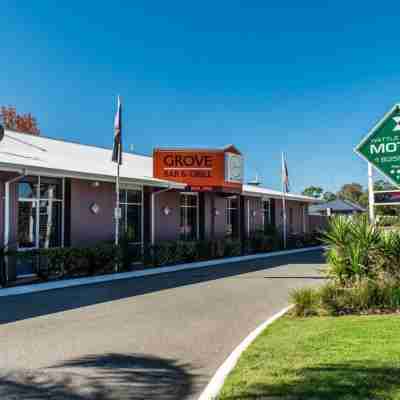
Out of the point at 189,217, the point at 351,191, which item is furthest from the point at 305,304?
the point at 351,191

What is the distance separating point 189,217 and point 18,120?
2623 cm

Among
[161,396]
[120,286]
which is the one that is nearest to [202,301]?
[120,286]

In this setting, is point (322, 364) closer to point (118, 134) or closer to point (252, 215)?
point (118, 134)

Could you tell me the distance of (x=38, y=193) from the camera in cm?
1515

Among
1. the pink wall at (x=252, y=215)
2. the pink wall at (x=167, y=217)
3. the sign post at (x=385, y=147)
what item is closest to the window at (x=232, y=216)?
the pink wall at (x=252, y=215)

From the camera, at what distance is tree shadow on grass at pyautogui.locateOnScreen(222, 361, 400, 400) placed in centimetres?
419

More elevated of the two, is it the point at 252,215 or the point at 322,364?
the point at 252,215

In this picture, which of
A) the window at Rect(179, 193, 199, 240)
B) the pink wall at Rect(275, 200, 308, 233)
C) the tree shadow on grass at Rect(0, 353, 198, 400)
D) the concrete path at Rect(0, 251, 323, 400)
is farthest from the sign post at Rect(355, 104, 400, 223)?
the pink wall at Rect(275, 200, 308, 233)

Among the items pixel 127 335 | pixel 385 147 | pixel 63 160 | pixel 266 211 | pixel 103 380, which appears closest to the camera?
pixel 103 380

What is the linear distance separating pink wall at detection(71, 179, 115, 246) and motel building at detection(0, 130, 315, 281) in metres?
0.04

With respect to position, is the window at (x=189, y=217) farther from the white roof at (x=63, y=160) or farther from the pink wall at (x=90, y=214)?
the pink wall at (x=90, y=214)

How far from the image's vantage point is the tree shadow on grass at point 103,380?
482 centimetres

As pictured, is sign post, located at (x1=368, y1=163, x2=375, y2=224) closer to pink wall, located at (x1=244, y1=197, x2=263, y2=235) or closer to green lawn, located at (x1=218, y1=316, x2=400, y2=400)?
green lawn, located at (x1=218, y1=316, x2=400, y2=400)

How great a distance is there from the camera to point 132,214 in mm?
19375
